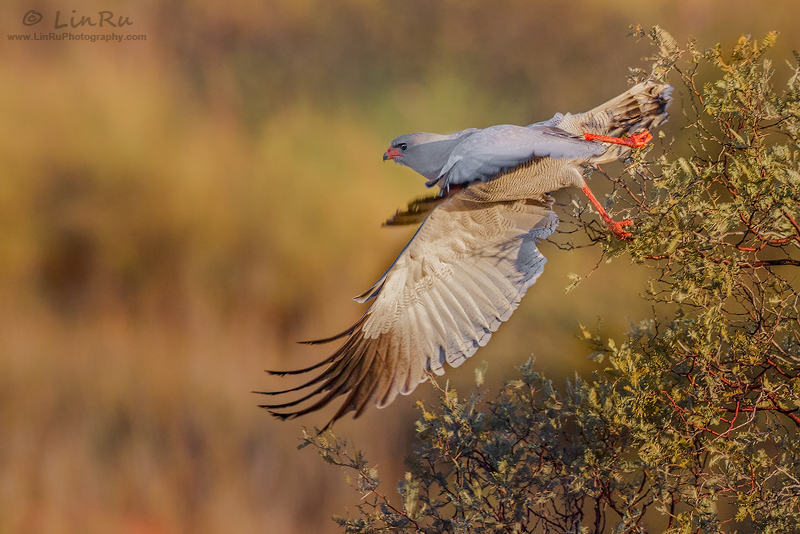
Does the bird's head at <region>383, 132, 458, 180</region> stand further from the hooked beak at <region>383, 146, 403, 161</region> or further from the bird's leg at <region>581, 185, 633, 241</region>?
the bird's leg at <region>581, 185, 633, 241</region>

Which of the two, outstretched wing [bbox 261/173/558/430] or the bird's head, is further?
the bird's head

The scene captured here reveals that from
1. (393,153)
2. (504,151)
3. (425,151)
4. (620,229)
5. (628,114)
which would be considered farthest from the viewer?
(393,153)

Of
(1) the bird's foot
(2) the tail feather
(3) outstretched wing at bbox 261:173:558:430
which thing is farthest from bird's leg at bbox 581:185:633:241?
(2) the tail feather

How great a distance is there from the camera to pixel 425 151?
9.76ft

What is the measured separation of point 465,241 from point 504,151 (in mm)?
692

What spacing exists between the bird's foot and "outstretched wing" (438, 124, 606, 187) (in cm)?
34

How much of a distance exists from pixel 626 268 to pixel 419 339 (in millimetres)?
3186

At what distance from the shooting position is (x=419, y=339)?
294 cm

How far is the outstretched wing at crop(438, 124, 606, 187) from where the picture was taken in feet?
8.00

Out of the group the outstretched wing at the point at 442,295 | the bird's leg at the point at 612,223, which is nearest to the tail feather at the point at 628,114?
the outstretched wing at the point at 442,295

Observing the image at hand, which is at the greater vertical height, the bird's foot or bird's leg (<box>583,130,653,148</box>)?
bird's leg (<box>583,130,653,148</box>)

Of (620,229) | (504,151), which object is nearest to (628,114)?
(504,151)

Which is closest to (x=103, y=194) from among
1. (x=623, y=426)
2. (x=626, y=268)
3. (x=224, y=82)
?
(x=224, y=82)

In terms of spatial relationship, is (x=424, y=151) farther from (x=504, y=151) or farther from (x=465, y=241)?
(x=504, y=151)
